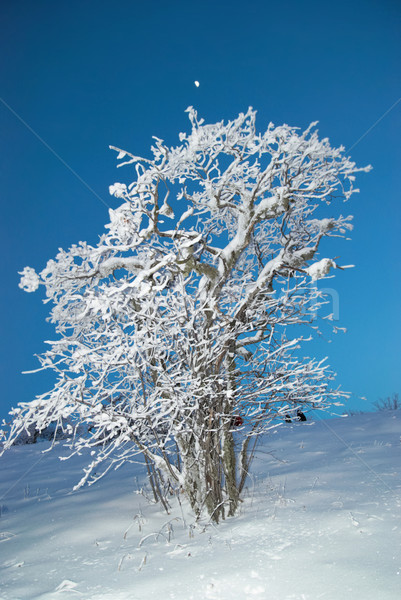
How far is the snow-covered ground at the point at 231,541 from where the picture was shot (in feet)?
9.12

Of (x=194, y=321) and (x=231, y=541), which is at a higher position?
(x=194, y=321)

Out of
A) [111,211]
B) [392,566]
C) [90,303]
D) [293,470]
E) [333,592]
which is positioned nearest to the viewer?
[333,592]

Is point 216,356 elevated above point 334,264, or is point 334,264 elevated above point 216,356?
point 334,264

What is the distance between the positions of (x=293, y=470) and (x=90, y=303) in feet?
13.1

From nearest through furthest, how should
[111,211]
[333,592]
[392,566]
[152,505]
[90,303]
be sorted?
1. [333,592]
2. [392,566]
3. [90,303]
4. [111,211]
5. [152,505]

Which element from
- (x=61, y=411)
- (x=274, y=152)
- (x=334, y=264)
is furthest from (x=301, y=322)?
(x=61, y=411)

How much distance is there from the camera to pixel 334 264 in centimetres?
390

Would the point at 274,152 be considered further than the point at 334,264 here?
Yes

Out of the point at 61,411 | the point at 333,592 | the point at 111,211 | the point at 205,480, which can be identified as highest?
the point at 111,211

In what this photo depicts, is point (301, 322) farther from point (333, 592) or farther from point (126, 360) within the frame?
point (333, 592)

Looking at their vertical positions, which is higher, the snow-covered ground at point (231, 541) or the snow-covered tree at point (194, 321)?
the snow-covered tree at point (194, 321)

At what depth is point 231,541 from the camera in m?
3.56

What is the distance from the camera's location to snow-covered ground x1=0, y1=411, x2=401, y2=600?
9.12ft

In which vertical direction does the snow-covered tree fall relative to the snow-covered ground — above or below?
above
